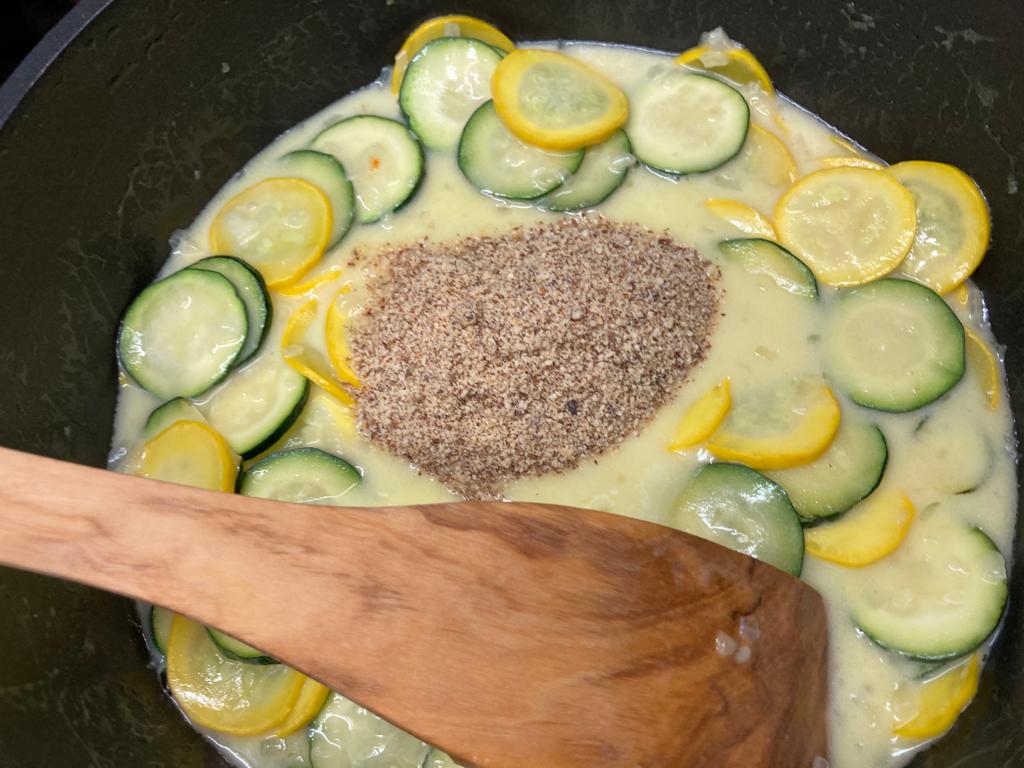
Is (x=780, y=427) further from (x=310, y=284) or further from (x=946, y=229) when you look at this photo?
(x=310, y=284)

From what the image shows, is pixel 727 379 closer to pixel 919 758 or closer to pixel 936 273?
pixel 936 273

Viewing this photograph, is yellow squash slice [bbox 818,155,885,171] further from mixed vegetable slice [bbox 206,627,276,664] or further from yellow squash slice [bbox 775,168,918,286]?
mixed vegetable slice [bbox 206,627,276,664]

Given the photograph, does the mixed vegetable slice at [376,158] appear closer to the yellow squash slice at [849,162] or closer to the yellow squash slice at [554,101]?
the yellow squash slice at [554,101]

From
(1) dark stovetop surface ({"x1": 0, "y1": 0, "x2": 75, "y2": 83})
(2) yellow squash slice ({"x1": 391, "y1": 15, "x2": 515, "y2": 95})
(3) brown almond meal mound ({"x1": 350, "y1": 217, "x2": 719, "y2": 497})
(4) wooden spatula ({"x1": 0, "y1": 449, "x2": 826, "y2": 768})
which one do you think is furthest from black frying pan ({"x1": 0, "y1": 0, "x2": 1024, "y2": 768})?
(1) dark stovetop surface ({"x1": 0, "y1": 0, "x2": 75, "y2": 83})

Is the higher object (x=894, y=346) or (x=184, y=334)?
(x=184, y=334)

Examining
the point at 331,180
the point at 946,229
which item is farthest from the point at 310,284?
the point at 946,229

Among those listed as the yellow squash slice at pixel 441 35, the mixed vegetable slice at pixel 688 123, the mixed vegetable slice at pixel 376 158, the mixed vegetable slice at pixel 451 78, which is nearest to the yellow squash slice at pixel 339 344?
the mixed vegetable slice at pixel 376 158
